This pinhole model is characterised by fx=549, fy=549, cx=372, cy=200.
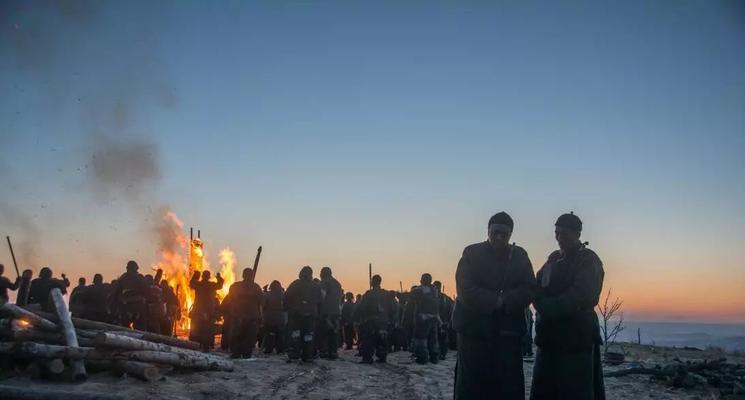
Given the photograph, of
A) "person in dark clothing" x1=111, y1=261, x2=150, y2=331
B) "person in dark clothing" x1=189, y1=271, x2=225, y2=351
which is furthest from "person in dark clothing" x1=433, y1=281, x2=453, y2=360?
"person in dark clothing" x1=111, y1=261, x2=150, y2=331

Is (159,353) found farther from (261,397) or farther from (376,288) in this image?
(376,288)

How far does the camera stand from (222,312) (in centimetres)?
1603

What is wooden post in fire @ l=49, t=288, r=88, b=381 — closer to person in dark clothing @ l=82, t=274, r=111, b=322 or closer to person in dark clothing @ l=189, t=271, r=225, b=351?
person in dark clothing @ l=82, t=274, r=111, b=322

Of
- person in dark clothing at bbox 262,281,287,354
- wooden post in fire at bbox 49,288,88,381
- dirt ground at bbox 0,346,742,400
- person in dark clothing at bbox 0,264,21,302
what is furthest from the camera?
person in dark clothing at bbox 262,281,287,354

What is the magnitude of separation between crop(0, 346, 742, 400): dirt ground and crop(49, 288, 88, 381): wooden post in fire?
0.21 meters

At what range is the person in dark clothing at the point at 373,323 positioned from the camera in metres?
15.6

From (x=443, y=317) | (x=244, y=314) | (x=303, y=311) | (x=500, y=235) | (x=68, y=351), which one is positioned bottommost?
(x=68, y=351)

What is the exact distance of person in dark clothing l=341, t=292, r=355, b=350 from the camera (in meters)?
21.7

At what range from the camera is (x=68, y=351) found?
8.77 metres

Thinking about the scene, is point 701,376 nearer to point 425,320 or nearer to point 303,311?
point 425,320

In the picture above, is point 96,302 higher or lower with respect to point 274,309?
higher

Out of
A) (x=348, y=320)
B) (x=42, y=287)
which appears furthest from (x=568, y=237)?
(x=348, y=320)

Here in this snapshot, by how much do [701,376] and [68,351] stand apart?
12513 mm

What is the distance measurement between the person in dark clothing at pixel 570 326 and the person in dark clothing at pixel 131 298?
1181 cm
